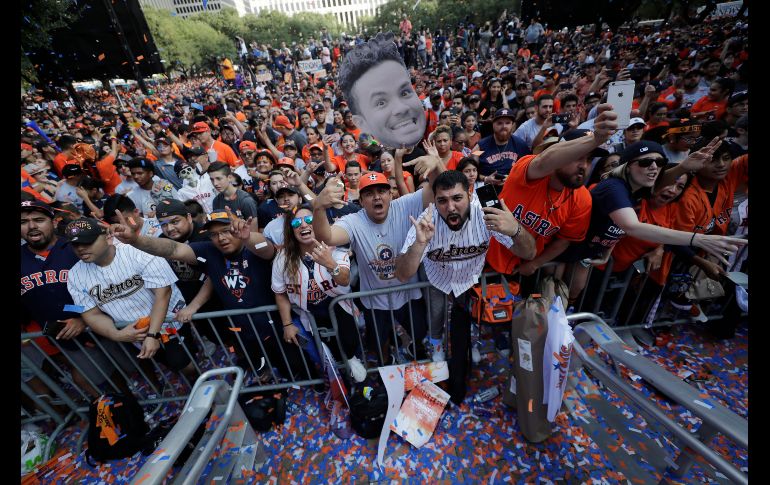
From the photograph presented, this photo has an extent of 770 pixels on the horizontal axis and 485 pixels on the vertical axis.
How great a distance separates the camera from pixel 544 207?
2.78m

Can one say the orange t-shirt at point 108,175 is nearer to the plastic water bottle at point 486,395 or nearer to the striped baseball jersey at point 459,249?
the striped baseball jersey at point 459,249

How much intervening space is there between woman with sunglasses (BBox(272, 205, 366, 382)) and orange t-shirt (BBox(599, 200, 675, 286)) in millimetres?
2702

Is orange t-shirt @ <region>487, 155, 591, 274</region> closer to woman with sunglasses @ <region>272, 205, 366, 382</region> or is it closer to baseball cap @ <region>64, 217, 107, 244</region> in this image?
woman with sunglasses @ <region>272, 205, 366, 382</region>

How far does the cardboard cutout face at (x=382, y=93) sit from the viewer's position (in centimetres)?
267

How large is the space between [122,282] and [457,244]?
335 cm

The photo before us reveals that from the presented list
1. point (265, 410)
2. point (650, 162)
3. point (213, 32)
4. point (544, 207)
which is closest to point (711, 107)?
point (650, 162)

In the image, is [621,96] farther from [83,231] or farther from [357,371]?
[83,231]

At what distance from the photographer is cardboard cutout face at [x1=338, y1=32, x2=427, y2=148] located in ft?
8.77

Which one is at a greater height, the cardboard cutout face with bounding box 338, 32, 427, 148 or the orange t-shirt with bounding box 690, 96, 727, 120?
the cardboard cutout face with bounding box 338, 32, 427, 148

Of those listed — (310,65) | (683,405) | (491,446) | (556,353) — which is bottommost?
(491,446)

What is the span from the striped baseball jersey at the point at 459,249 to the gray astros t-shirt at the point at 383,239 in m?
0.32

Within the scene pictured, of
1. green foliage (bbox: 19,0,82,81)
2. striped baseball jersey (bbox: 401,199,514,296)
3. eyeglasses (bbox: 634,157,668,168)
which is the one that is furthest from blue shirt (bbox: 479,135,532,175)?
green foliage (bbox: 19,0,82,81)

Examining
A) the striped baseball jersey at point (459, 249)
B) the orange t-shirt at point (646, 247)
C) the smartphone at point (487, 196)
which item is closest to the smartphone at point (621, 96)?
the orange t-shirt at point (646, 247)
